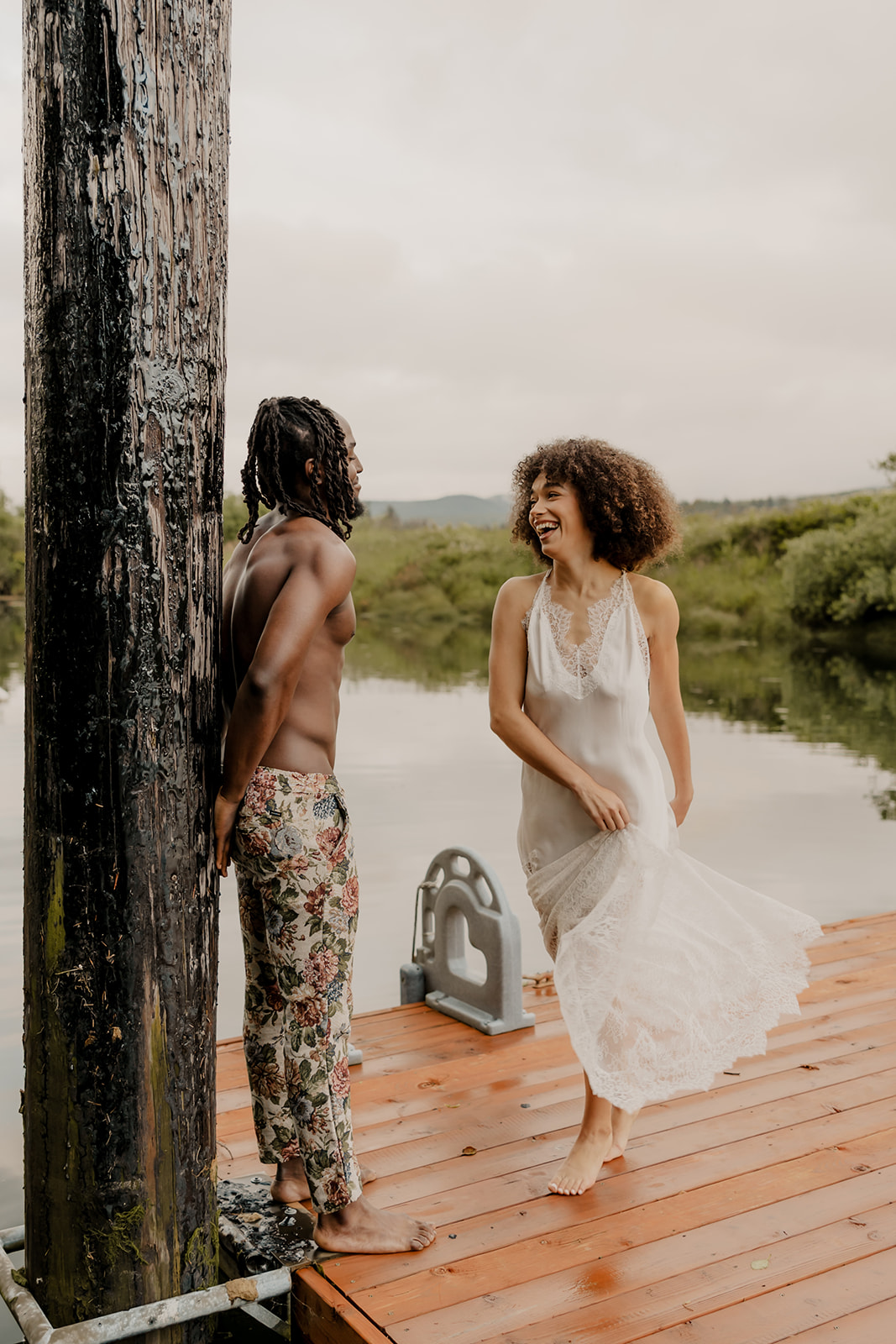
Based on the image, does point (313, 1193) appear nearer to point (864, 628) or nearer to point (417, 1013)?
point (417, 1013)

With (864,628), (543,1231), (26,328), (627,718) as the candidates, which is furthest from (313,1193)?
(864,628)

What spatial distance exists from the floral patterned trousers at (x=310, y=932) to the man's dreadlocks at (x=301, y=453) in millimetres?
522

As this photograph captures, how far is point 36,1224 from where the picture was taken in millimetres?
2119

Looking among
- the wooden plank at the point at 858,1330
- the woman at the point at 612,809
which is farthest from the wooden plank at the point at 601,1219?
the wooden plank at the point at 858,1330

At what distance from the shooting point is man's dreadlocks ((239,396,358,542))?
2.23m

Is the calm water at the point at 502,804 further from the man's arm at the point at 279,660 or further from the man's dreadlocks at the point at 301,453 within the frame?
the man's dreadlocks at the point at 301,453

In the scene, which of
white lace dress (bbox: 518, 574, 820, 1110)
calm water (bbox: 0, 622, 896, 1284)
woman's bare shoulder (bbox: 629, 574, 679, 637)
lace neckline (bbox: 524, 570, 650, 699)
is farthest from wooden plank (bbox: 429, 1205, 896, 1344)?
calm water (bbox: 0, 622, 896, 1284)

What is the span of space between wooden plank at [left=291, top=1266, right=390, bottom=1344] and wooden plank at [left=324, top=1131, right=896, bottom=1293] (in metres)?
0.03

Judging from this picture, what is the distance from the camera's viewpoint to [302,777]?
2186 millimetres

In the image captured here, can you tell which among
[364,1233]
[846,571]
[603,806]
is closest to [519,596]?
[603,806]

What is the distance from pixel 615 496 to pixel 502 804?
879cm

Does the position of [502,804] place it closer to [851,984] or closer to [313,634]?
[851,984]

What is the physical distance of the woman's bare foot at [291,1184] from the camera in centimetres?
250

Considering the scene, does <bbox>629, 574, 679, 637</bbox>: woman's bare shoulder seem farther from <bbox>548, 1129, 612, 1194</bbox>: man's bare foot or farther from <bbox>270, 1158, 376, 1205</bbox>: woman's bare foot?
<bbox>270, 1158, 376, 1205</bbox>: woman's bare foot
